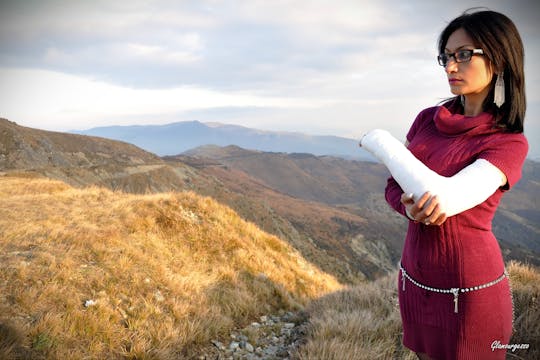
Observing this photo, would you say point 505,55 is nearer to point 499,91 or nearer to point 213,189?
point 499,91

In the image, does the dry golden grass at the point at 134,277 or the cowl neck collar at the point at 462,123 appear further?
the dry golden grass at the point at 134,277

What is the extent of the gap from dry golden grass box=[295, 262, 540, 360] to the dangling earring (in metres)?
2.70

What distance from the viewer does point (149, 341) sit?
13.0ft

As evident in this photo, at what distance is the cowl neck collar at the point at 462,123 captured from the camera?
166cm

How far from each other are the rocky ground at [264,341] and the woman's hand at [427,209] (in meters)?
2.95

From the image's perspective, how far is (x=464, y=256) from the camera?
1701 mm

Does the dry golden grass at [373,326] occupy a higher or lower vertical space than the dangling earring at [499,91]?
lower

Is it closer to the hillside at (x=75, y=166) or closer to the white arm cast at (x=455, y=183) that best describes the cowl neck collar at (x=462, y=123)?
the white arm cast at (x=455, y=183)

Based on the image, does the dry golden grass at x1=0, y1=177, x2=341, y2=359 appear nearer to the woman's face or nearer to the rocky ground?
the rocky ground

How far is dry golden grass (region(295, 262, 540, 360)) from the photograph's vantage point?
3.47 metres

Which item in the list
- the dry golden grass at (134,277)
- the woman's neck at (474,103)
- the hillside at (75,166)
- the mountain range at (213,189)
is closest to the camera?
the woman's neck at (474,103)

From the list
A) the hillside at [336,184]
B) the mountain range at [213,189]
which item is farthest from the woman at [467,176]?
the hillside at [336,184]

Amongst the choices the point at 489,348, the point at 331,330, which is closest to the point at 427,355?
the point at 489,348

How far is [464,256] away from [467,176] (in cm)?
47
